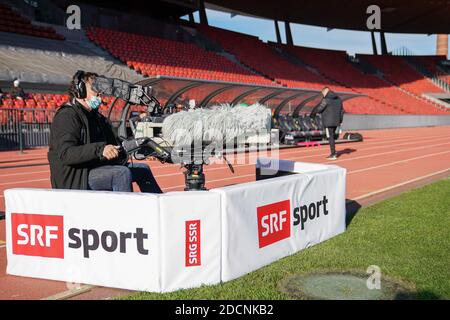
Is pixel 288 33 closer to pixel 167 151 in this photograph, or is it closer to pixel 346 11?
pixel 346 11

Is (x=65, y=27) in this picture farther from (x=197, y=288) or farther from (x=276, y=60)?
(x=197, y=288)

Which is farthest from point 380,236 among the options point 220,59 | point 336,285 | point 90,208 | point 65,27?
point 220,59

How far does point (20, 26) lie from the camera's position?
24.8m

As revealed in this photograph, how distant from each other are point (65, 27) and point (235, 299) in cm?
2826

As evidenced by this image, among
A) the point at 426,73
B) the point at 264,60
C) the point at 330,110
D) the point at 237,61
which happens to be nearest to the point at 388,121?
the point at 264,60

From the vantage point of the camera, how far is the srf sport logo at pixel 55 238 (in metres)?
3.49

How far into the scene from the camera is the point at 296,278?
12.1 ft

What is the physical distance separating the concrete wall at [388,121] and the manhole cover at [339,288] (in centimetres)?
2854

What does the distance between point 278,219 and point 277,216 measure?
3 cm

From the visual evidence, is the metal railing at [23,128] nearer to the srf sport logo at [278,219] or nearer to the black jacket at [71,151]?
the black jacket at [71,151]

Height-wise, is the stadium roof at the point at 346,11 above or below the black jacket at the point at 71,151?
above

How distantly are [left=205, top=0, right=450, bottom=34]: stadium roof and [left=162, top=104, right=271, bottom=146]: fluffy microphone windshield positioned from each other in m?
36.0

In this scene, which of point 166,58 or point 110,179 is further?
point 166,58

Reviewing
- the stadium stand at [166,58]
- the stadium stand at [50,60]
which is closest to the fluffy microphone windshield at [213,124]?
the stadium stand at [50,60]
